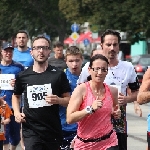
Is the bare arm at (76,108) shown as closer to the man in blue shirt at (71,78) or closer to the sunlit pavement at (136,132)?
the man in blue shirt at (71,78)

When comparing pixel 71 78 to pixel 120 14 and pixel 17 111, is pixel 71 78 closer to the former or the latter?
pixel 17 111

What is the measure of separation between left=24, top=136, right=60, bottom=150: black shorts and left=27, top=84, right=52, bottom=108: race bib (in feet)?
1.17

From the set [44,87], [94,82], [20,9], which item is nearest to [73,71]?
[44,87]

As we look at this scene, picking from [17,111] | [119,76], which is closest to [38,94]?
[17,111]

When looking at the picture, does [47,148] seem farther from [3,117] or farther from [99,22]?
[99,22]

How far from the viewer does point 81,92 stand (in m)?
6.64

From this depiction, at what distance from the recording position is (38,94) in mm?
7469

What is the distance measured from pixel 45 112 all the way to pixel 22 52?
4.65m

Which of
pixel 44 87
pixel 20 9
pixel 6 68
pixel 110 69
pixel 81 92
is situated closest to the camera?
pixel 81 92

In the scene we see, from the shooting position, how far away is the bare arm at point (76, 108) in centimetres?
643

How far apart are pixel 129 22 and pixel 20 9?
15127 mm

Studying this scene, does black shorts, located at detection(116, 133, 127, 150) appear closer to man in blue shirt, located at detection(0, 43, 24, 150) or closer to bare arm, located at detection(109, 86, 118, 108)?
bare arm, located at detection(109, 86, 118, 108)

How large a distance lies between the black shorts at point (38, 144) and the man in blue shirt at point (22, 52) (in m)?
4.44

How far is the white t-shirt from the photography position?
7.95 m
